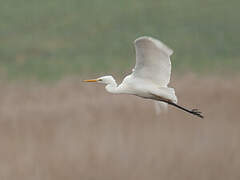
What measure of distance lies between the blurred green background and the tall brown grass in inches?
175

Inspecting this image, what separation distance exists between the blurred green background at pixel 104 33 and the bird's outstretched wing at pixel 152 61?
651cm

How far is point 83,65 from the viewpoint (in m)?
11.3

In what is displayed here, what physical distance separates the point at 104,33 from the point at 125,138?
27.8 feet

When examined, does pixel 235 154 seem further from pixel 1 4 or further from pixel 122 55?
pixel 1 4

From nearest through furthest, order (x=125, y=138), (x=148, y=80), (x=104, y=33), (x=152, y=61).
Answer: (x=152, y=61) < (x=148, y=80) < (x=125, y=138) < (x=104, y=33)

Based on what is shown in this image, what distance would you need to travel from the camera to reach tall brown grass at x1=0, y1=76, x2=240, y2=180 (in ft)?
16.4

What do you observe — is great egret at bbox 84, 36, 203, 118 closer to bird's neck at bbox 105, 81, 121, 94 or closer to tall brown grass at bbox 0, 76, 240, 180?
bird's neck at bbox 105, 81, 121, 94

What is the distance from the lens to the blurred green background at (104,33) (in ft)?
38.1

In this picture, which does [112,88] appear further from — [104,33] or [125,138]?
[104,33]

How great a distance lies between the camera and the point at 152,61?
3654 millimetres

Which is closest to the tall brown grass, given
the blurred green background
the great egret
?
the great egret

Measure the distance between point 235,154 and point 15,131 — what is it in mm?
1657

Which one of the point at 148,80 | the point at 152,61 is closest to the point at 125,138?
the point at 148,80

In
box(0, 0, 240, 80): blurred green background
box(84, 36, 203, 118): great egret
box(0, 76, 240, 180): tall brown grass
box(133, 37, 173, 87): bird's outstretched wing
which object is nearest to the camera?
box(133, 37, 173, 87): bird's outstretched wing
